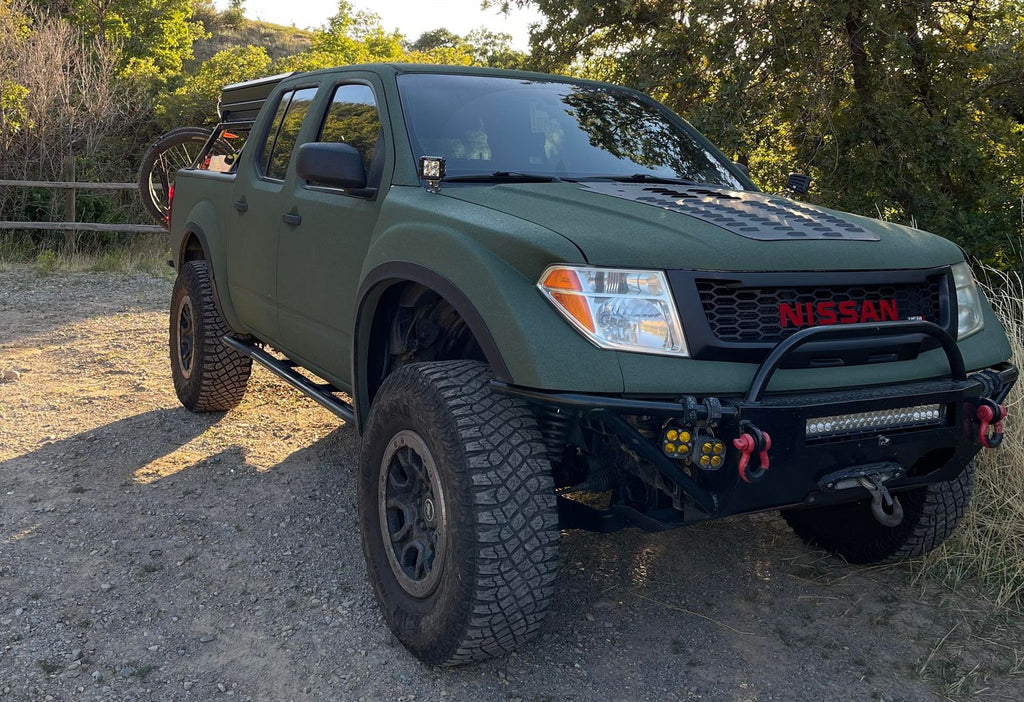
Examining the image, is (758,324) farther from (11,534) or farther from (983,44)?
(983,44)

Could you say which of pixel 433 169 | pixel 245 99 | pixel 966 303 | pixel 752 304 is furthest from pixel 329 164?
pixel 245 99

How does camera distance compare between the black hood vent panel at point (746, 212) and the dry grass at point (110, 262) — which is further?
the dry grass at point (110, 262)

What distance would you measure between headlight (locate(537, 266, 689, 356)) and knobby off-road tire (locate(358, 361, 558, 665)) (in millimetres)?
410

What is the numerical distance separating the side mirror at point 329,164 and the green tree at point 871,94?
5073mm

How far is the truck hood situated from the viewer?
2.66 m

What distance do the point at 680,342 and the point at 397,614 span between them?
1329 millimetres

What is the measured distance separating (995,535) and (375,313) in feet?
9.13

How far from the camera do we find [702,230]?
282 cm

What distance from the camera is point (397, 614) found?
3119 millimetres

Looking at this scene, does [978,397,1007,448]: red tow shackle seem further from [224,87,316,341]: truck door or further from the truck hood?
[224,87,316,341]: truck door

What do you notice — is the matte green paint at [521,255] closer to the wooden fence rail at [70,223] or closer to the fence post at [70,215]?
the wooden fence rail at [70,223]

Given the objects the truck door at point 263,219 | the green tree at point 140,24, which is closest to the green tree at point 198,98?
the green tree at point 140,24

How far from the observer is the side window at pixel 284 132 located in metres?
4.50

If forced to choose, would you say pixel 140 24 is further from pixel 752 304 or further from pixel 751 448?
pixel 751 448
